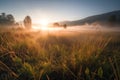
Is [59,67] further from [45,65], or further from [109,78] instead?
[109,78]

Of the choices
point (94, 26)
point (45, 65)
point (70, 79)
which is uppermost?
point (94, 26)

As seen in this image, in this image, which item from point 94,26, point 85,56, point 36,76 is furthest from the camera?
point 94,26

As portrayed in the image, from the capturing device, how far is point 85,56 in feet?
10.4

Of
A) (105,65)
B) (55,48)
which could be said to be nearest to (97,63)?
(105,65)

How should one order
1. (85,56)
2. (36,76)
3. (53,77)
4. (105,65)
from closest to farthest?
(36,76), (53,77), (105,65), (85,56)

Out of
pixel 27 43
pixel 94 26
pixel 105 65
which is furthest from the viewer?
pixel 94 26

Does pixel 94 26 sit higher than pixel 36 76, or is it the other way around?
pixel 94 26

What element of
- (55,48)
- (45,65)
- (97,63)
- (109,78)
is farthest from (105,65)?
(55,48)

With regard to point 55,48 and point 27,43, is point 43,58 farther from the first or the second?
point 27,43

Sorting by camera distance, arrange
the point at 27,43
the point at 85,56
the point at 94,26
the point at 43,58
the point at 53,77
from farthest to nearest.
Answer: the point at 94,26 → the point at 27,43 → the point at 43,58 → the point at 85,56 → the point at 53,77

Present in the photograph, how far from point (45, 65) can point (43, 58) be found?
25.7 inches

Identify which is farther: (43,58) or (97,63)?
(43,58)

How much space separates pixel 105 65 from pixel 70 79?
0.76 metres

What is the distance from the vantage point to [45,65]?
290 cm
